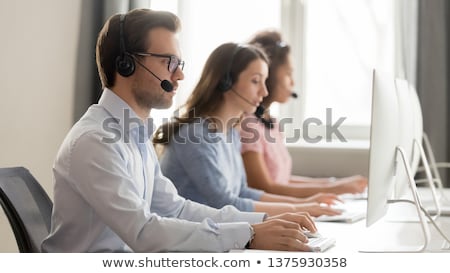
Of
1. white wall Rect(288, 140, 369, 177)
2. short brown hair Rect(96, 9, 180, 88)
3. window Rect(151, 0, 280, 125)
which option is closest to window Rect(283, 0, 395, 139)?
white wall Rect(288, 140, 369, 177)

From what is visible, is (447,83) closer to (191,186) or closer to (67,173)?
(191,186)

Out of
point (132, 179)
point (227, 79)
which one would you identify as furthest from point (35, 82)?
point (227, 79)

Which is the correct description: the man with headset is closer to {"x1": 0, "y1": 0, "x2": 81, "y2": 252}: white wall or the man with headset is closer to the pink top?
{"x1": 0, "y1": 0, "x2": 81, "y2": 252}: white wall

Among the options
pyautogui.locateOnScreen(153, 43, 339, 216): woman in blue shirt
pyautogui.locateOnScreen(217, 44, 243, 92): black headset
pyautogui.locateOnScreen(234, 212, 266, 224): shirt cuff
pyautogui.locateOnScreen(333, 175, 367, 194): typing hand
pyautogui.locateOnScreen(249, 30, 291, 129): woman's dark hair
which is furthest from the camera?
pyautogui.locateOnScreen(249, 30, 291, 129): woman's dark hair

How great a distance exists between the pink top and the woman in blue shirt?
25 centimetres

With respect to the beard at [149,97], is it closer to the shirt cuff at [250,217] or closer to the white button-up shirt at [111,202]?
the white button-up shirt at [111,202]

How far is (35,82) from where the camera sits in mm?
1374

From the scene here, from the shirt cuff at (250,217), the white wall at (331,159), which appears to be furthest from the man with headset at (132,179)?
the white wall at (331,159)

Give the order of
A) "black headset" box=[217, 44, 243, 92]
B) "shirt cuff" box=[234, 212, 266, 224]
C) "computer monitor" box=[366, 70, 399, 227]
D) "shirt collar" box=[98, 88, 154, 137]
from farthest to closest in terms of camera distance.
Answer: "black headset" box=[217, 44, 243, 92] → "shirt cuff" box=[234, 212, 266, 224] → "shirt collar" box=[98, 88, 154, 137] → "computer monitor" box=[366, 70, 399, 227]

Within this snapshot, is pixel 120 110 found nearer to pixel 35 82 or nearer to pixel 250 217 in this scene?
pixel 35 82

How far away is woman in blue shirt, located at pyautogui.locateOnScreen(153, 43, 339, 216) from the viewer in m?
1.71

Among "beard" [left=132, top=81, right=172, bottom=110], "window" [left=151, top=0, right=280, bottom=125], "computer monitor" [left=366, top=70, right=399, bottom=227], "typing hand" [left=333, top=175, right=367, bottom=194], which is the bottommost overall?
"typing hand" [left=333, top=175, right=367, bottom=194]

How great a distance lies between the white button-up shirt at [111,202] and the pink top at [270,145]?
3.06ft
